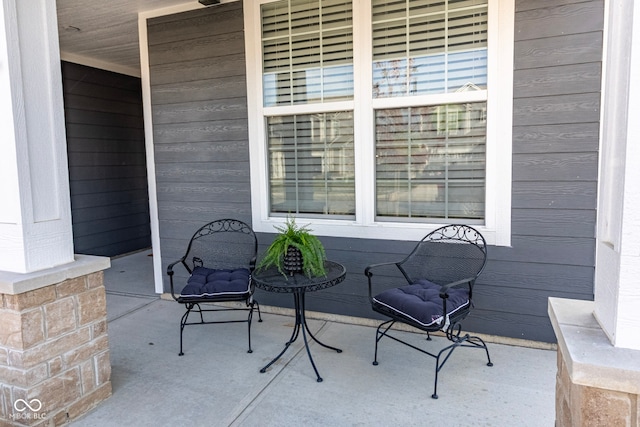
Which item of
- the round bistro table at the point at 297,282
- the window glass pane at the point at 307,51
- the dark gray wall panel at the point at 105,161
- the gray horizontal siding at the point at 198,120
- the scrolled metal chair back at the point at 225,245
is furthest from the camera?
the dark gray wall panel at the point at 105,161

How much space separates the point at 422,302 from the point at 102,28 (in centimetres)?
399

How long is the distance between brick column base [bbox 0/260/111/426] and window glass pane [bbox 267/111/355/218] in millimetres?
1621

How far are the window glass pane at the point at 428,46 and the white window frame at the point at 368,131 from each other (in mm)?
68

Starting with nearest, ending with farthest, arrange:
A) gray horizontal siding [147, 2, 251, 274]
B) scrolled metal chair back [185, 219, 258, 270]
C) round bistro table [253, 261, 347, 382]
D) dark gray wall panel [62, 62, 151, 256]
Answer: round bistro table [253, 261, 347, 382] < gray horizontal siding [147, 2, 251, 274] < scrolled metal chair back [185, 219, 258, 270] < dark gray wall panel [62, 62, 151, 256]

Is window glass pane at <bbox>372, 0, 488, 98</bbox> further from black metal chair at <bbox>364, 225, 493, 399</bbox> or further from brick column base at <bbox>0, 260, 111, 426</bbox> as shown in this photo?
brick column base at <bbox>0, 260, 111, 426</bbox>

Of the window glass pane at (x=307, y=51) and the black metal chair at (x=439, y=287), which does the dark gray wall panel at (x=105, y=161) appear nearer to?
the window glass pane at (x=307, y=51)

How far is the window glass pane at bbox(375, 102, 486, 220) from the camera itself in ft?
9.47

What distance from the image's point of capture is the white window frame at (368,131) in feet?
8.87

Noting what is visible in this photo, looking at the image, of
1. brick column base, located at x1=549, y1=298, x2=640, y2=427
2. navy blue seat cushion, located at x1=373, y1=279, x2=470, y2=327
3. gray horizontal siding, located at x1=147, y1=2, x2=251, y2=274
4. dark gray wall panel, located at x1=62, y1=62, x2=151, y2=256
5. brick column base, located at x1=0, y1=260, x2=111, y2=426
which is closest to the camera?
brick column base, located at x1=549, y1=298, x2=640, y2=427

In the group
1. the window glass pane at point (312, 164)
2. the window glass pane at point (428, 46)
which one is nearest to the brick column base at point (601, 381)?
the window glass pane at point (428, 46)

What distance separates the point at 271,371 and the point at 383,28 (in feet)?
8.09

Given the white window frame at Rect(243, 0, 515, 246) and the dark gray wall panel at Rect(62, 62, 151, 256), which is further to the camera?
the dark gray wall panel at Rect(62, 62, 151, 256)

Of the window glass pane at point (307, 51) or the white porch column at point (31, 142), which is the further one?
the window glass pane at point (307, 51)

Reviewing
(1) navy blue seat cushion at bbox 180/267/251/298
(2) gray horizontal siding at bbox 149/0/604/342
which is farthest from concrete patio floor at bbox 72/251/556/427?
(1) navy blue seat cushion at bbox 180/267/251/298
